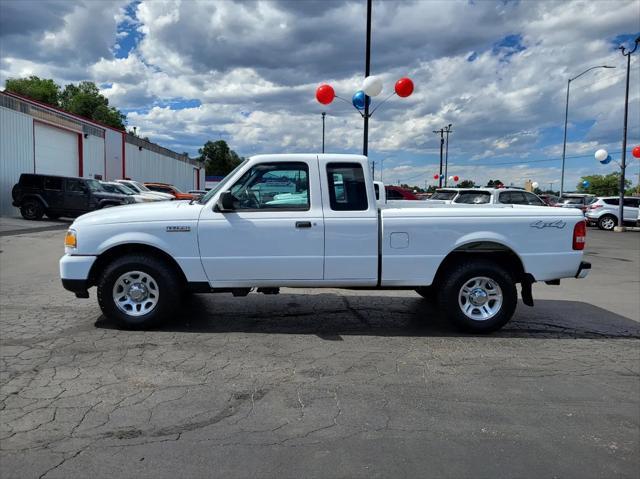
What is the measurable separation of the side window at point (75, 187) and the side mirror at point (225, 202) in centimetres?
1776

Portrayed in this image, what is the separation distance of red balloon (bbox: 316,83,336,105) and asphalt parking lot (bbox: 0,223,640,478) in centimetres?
822

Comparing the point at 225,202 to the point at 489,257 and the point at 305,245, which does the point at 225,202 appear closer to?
the point at 305,245

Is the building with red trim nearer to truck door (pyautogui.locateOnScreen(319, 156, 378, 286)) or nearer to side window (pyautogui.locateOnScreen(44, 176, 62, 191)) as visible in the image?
side window (pyautogui.locateOnScreen(44, 176, 62, 191))

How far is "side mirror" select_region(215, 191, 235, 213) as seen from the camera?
562 centimetres

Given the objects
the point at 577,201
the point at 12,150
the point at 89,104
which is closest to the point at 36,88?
the point at 89,104

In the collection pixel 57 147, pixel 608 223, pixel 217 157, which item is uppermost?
pixel 217 157

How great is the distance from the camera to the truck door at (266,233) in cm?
570

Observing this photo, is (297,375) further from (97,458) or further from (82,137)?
(82,137)

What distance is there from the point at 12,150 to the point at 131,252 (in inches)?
835

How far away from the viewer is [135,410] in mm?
3711

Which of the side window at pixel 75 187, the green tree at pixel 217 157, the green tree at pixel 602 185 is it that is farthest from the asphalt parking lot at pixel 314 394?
the green tree at pixel 217 157

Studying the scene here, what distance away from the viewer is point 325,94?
13.8 metres

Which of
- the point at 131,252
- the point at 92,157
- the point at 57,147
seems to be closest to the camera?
the point at 131,252

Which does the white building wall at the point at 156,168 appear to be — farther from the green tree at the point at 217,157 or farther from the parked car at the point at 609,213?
the green tree at the point at 217,157
